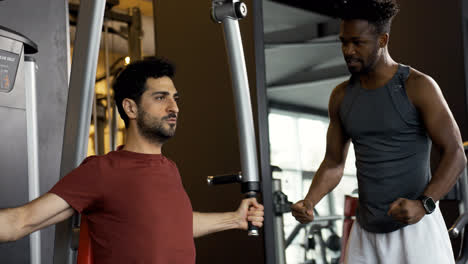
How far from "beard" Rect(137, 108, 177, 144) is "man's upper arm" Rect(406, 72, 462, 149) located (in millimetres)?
766

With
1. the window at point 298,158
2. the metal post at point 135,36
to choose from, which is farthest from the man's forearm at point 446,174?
the metal post at point 135,36

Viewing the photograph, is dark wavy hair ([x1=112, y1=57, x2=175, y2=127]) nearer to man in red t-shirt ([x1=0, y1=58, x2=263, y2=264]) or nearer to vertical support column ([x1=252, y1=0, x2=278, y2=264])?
man in red t-shirt ([x1=0, y1=58, x2=263, y2=264])

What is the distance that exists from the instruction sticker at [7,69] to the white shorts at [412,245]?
4.47ft

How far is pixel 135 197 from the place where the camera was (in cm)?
151

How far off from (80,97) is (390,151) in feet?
3.15

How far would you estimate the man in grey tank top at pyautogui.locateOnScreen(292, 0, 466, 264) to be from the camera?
1.72 metres

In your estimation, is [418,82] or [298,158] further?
[298,158]

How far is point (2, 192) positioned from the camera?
204 cm

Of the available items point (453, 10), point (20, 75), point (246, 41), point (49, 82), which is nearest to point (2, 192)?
point (20, 75)

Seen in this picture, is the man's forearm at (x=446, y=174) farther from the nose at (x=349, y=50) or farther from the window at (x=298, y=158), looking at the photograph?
the window at (x=298, y=158)

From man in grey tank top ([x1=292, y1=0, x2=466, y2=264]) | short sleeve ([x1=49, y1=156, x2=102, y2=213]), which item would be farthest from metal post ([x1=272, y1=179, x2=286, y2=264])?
short sleeve ([x1=49, y1=156, x2=102, y2=213])

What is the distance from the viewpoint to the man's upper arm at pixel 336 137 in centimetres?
201

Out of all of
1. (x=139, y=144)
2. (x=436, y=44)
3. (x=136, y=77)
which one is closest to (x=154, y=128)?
(x=139, y=144)

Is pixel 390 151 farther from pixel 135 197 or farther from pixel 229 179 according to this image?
pixel 135 197
